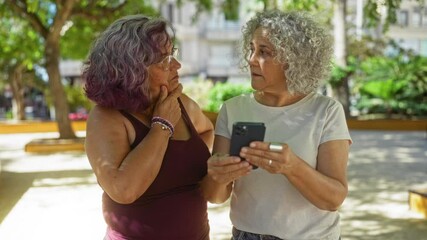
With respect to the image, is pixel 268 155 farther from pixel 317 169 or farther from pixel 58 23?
pixel 58 23

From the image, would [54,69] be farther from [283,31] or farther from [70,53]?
[283,31]

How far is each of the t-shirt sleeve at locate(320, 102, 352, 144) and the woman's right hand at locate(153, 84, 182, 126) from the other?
1.67ft

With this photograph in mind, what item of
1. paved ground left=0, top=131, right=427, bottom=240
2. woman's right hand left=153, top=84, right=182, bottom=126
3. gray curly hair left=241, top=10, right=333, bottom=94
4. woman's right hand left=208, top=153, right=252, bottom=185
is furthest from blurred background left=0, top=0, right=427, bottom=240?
woman's right hand left=208, top=153, right=252, bottom=185

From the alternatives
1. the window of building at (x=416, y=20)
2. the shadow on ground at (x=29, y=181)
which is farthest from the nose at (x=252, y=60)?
the window of building at (x=416, y=20)

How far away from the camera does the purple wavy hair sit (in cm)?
180

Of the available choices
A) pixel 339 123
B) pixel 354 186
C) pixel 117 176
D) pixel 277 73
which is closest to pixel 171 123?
pixel 117 176

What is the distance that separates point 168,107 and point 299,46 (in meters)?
0.49

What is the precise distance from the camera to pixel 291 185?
1820 millimetres

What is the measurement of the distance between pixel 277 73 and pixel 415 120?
15.6 metres

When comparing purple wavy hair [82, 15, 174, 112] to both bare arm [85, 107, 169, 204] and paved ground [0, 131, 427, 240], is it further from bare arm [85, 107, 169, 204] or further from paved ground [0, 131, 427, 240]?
paved ground [0, 131, 427, 240]

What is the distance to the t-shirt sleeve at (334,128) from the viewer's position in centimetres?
179

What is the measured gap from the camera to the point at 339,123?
1.81 m

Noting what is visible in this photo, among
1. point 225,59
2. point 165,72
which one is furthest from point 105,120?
point 225,59

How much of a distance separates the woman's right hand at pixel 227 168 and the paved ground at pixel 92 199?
3342 mm
